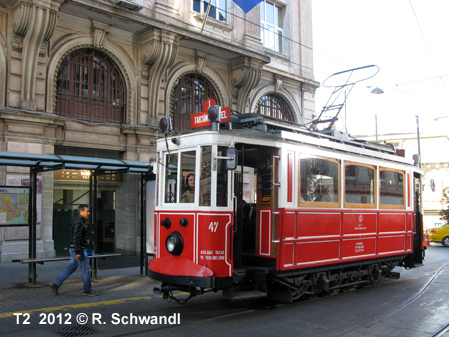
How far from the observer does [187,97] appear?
17641 millimetres

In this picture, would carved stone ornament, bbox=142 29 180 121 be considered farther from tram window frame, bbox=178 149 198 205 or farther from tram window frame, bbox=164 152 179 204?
tram window frame, bbox=178 149 198 205

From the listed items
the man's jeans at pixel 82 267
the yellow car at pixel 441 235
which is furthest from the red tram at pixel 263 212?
the yellow car at pixel 441 235

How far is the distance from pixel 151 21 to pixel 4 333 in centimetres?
1169

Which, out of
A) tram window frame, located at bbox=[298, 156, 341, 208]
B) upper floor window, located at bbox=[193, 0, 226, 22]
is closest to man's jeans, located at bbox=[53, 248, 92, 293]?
tram window frame, located at bbox=[298, 156, 341, 208]

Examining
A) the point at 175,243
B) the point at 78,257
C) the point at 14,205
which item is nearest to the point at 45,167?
the point at 14,205

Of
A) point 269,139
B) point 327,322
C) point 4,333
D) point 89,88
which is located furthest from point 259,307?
point 89,88

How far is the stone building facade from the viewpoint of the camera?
43.0ft

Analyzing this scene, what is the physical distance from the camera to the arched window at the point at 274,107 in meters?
20.6

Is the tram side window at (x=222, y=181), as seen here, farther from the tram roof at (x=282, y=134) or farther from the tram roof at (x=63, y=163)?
the tram roof at (x=63, y=163)

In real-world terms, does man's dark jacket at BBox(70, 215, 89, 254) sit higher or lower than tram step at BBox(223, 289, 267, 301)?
higher

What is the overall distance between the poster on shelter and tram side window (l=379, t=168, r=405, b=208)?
8117 mm

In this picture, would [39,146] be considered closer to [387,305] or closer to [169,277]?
[169,277]

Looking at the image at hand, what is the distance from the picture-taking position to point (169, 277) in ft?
23.2

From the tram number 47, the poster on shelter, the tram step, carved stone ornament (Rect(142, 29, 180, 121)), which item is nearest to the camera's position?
the tram number 47
